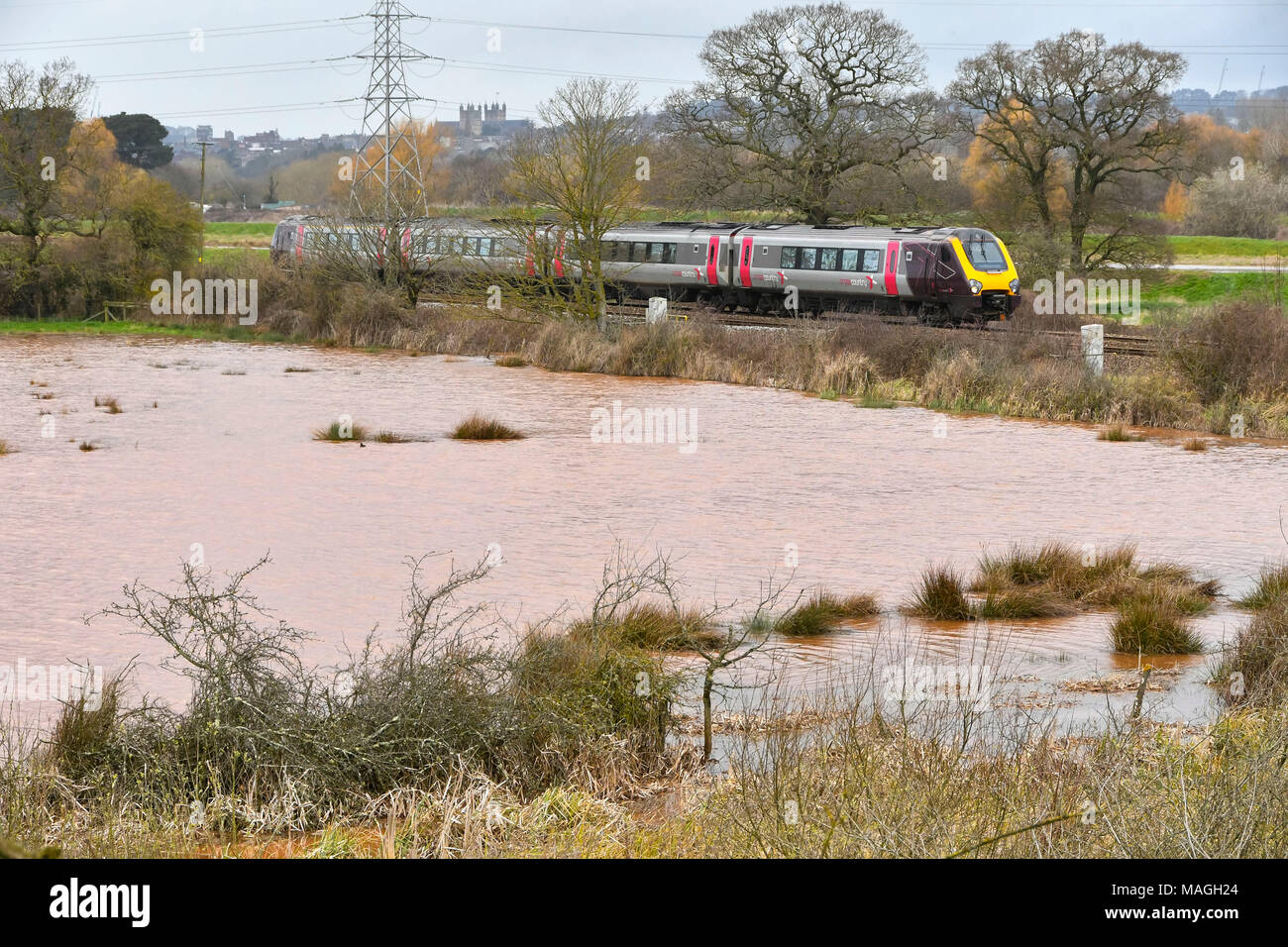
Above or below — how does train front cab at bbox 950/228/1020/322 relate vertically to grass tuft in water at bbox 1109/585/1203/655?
above

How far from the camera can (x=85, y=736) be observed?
7.32m

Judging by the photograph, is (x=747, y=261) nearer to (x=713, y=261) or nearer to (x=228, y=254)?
(x=713, y=261)

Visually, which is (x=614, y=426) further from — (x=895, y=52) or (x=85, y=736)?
(x=895, y=52)

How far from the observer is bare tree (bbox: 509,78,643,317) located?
35.3 meters

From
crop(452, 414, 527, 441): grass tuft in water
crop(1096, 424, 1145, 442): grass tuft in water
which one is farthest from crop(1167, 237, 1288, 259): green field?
crop(452, 414, 527, 441): grass tuft in water

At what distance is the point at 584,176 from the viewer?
35.7 meters

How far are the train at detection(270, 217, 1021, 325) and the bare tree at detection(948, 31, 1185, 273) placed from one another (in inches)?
158

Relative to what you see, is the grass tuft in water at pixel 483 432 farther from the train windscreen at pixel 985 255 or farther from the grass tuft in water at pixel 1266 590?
the train windscreen at pixel 985 255

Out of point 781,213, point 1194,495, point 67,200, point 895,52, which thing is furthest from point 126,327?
point 1194,495

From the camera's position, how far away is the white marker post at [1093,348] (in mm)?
25672

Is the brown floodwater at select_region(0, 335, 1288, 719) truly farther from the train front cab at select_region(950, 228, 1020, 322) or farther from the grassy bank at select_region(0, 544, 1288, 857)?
the train front cab at select_region(950, 228, 1020, 322)

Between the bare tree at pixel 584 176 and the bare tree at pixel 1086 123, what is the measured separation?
10105 mm
